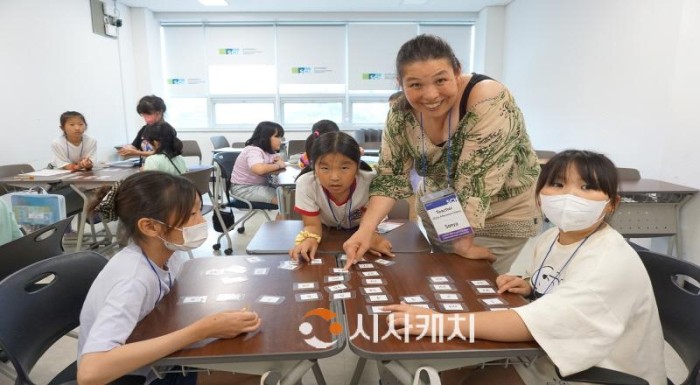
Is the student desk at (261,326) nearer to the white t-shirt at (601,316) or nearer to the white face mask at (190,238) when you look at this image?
the white face mask at (190,238)

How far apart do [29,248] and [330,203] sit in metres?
1.31

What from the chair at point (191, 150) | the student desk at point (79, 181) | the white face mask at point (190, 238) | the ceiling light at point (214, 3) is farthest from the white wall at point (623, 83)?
the chair at point (191, 150)

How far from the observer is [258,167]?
3666 millimetres

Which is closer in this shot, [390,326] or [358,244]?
[390,326]

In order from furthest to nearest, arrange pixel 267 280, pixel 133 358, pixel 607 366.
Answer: pixel 267 280 < pixel 607 366 < pixel 133 358

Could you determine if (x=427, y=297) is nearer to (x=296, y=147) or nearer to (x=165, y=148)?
(x=165, y=148)

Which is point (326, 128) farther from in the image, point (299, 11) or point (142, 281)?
point (299, 11)

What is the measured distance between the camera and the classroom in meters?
2.89

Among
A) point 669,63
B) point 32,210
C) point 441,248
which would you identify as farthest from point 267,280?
point 669,63

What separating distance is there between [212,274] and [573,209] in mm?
1111

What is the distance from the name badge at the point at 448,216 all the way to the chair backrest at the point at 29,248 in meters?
1.64

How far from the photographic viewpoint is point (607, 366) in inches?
41.1

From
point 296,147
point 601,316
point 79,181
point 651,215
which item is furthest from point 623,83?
point 79,181

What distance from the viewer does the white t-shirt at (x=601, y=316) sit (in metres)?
0.92
